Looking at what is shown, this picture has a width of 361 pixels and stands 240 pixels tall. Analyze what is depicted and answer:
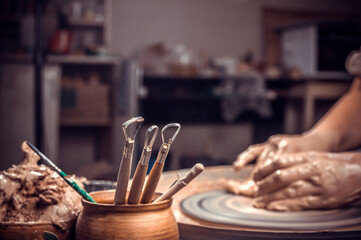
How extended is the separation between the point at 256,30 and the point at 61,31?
10.2 feet

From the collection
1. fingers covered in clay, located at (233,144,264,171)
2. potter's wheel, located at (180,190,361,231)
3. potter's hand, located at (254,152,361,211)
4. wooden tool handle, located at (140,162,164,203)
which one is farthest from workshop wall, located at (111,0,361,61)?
wooden tool handle, located at (140,162,164,203)

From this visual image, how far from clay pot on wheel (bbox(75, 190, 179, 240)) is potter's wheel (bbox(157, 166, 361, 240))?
9.2 inches

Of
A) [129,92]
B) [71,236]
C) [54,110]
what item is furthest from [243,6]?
[71,236]

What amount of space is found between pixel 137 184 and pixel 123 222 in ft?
0.22

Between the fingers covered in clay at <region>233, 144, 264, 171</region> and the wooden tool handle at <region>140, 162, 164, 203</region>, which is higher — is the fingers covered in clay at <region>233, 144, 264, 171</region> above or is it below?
below

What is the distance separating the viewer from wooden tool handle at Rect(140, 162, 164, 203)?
754 mm

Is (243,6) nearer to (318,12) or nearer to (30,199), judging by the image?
(318,12)

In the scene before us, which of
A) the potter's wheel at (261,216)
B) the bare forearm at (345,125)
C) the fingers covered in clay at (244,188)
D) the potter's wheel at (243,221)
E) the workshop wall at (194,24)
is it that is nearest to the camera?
the potter's wheel at (243,221)

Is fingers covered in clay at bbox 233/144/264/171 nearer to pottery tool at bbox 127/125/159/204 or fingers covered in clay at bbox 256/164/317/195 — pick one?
fingers covered in clay at bbox 256/164/317/195

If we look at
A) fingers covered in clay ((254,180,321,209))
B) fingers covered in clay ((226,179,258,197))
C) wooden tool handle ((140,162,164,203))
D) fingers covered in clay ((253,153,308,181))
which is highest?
wooden tool handle ((140,162,164,203))

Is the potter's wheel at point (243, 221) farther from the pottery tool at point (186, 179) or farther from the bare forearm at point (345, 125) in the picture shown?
the bare forearm at point (345, 125)

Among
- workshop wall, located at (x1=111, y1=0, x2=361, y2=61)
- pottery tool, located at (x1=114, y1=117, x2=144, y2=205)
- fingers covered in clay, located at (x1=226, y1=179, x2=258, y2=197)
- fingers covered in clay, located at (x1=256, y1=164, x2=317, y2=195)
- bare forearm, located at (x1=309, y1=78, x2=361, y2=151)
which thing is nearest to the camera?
pottery tool, located at (x1=114, y1=117, x2=144, y2=205)

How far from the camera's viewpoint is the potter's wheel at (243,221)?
923mm

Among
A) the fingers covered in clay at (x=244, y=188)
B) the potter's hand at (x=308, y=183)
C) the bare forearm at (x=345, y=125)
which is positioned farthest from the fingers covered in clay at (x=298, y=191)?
the bare forearm at (x=345, y=125)
